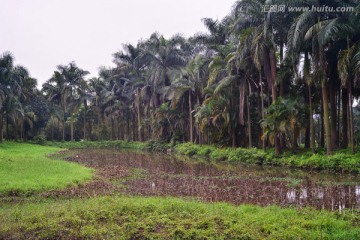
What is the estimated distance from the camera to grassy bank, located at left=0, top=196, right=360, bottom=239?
24.3ft

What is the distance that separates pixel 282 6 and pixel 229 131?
41.3 ft

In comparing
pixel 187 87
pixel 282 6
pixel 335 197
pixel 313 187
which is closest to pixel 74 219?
pixel 335 197

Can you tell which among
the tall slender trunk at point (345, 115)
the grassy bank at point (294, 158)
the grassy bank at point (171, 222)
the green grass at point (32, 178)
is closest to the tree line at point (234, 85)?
the tall slender trunk at point (345, 115)

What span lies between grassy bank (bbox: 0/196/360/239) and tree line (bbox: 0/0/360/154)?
12.0m

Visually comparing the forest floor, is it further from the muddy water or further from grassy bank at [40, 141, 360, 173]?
grassy bank at [40, 141, 360, 173]

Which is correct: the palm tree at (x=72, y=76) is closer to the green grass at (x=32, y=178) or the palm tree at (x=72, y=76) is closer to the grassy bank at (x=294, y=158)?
the grassy bank at (x=294, y=158)

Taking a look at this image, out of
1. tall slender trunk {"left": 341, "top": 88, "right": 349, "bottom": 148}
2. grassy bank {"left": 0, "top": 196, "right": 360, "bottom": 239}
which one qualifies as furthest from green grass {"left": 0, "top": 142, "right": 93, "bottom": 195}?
tall slender trunk {"left": 341, "top": 88, "right": 349, "bottom": 148}

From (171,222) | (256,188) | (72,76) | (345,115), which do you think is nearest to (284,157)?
(345,115)

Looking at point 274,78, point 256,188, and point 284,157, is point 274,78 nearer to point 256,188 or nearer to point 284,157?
point 284,157

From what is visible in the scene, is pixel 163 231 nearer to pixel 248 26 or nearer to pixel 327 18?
pixel 327 18

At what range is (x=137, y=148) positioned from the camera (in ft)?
160

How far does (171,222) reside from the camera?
317 inches

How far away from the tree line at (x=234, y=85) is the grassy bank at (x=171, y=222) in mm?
11963

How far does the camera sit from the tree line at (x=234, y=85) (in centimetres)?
2034
